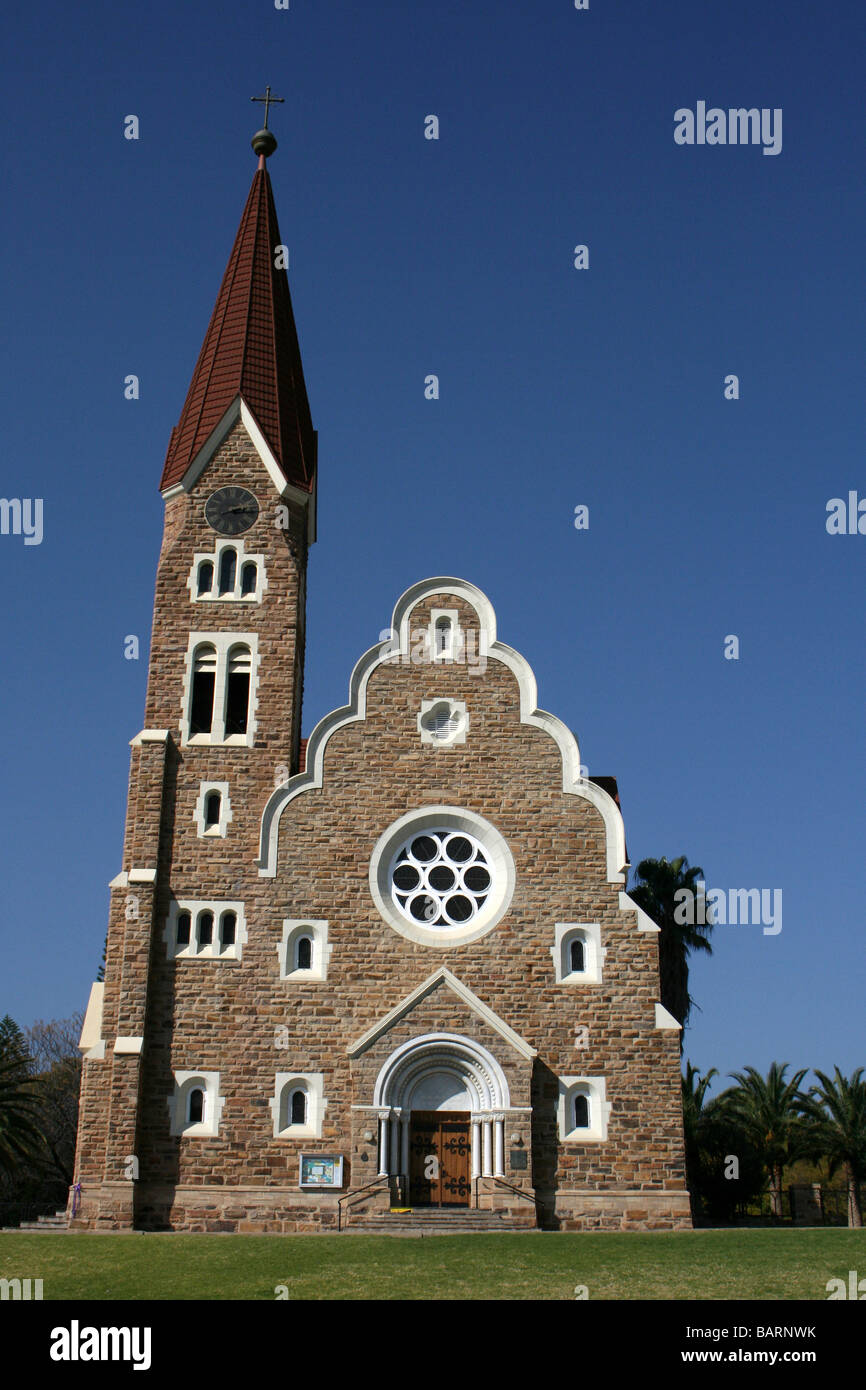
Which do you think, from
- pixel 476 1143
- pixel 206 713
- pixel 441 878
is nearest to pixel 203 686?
pixel 206 713

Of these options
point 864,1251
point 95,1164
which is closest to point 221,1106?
point 95,1164

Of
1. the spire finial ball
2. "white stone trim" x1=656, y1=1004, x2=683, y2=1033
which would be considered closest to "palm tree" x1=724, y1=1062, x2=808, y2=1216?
"white stone trim" x1=656, y1=1004, x2=683, y2=1033

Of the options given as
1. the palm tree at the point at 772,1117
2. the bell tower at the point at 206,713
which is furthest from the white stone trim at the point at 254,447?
the palm tree at the point at 772,1117

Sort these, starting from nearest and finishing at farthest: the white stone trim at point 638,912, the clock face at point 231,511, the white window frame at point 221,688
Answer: the white stone trim at point 638,912, the white window frame at point 221,688, the clock face at point 231,511

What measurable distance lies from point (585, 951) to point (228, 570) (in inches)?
504

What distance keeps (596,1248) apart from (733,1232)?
16.9 ft

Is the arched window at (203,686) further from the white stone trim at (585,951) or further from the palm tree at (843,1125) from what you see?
the palm tree at (843,1125)

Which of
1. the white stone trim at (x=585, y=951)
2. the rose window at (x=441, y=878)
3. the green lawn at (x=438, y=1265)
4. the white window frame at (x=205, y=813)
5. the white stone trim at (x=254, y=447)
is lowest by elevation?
the green lawn at (x=438, y=1265)

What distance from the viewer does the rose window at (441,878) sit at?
28.7 meters

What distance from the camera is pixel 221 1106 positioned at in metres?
26.9

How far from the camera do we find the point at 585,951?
1117 inches

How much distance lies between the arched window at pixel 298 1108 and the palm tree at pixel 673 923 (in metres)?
13.5

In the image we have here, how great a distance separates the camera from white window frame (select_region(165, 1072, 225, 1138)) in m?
26.8

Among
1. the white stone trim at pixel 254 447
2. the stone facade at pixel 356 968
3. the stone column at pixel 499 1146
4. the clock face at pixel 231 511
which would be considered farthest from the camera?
the white stone trim at pixel 254 447
